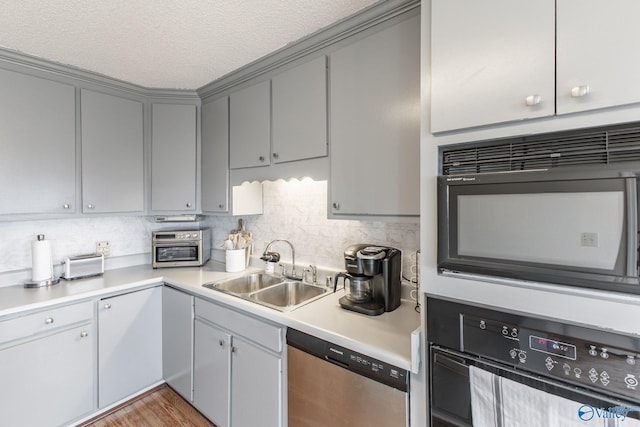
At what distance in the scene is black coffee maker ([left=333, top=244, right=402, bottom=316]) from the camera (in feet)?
4.95

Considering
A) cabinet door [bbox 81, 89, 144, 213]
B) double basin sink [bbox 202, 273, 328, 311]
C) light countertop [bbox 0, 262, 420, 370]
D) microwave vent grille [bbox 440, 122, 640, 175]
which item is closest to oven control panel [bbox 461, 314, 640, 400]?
light countertop [bbox 0, 262, 420, 370]

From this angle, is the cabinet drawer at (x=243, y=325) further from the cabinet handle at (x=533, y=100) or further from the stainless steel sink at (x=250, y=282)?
the cabinet handle at (x=533, y=100)

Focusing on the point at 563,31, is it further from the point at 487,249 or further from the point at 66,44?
the point at 66,44

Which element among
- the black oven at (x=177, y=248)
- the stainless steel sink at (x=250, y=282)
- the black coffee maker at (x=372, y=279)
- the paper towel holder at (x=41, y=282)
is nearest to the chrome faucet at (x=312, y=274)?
the stainless steel sink at (x=250, y=282)

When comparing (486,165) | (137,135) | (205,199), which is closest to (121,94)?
(137,135)

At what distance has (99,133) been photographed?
2.24m

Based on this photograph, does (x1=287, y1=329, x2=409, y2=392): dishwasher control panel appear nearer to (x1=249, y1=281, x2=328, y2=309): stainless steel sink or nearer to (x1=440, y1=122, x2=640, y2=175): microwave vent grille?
(x1=249, y1=281, x2=328, y2=309): stainless steel sink

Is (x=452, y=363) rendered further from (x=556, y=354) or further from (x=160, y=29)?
(x=160, y=29)

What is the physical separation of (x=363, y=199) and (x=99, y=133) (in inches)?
81.3

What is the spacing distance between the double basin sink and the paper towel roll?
1135 mm

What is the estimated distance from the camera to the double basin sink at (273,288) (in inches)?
79.7

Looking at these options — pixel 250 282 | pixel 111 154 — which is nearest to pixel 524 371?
pixel 250 282

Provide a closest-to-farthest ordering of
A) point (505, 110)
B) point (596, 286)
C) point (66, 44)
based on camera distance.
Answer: point (596, 286) → point (505, 110) → point (66, 44)

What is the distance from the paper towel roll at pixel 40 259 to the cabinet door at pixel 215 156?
1070mm
